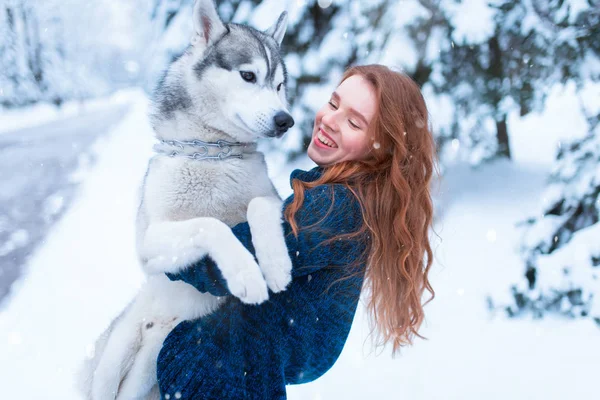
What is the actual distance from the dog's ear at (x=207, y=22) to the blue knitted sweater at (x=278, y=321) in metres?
0.78

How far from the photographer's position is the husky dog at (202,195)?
1.20 meters

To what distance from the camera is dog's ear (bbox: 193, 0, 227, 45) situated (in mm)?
1568

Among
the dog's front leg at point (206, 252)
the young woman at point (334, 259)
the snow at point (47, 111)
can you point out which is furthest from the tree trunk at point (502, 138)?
the snow at point (47, 111)

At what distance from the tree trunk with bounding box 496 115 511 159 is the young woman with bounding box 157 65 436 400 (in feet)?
6.99

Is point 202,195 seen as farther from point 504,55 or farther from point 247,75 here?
point 504,55

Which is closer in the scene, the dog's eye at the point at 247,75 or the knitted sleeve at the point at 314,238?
the knitted sleeve at the point at 314,238

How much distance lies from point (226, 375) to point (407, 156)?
894 millimetres

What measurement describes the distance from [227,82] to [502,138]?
2.64 meters

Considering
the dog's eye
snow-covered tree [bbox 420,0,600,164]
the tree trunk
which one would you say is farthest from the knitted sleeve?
the tree trunk

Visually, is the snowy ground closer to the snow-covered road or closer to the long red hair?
the snow-covered road

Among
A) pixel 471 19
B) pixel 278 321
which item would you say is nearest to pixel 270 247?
pixel 278 321

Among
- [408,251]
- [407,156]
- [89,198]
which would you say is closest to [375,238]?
[408,251]

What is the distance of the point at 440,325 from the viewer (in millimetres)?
3098

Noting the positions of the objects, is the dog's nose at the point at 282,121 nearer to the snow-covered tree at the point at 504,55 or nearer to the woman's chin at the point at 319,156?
the woman's chin at the point at 319,156
